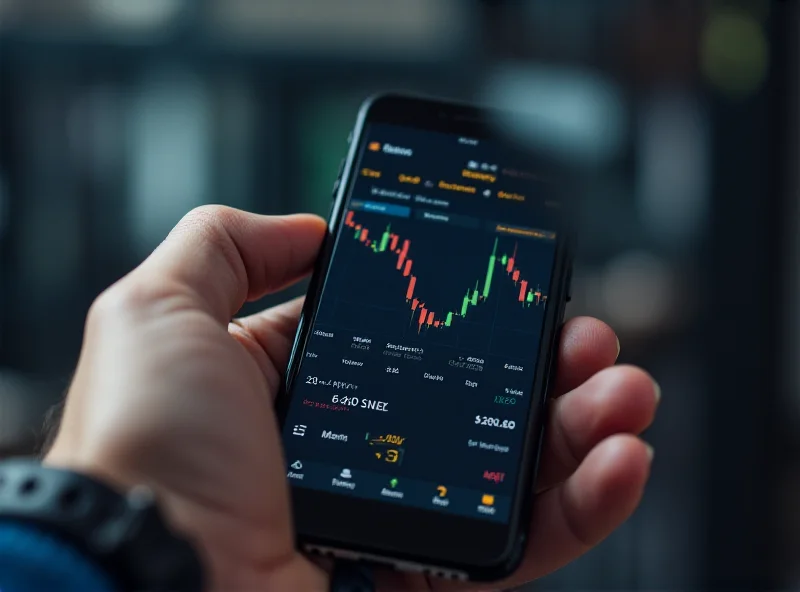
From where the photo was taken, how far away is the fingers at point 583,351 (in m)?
0.68

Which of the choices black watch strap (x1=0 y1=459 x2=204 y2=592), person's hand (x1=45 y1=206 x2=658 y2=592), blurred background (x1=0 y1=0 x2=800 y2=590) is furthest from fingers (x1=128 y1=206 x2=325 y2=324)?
blurred background (x1=0 y1=0 x2=800 y2=590)

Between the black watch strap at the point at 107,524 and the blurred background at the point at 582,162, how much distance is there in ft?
3.22

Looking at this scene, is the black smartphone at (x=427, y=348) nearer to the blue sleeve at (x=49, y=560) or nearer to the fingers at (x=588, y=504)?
the fingers at (x=588, y=504)

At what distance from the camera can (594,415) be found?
63cm

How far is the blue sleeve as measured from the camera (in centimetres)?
46

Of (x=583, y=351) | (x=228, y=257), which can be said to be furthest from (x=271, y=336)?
(x=583, y=351)

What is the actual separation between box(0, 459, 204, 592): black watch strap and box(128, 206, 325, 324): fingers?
19 cm

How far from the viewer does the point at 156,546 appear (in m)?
0.47

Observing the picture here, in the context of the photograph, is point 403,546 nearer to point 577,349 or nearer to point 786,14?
point 577,349

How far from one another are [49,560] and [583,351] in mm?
Result: 384

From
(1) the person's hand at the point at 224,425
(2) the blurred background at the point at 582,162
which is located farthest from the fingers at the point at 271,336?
(2) the blurred background at the point at 582,162

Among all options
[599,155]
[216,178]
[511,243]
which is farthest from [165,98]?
[511,243]

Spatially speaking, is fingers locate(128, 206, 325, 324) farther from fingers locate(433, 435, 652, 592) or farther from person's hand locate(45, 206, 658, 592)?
fingers locate(433, 435, 652, 592)

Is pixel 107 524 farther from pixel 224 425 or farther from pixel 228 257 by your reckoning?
pixel 228 257
